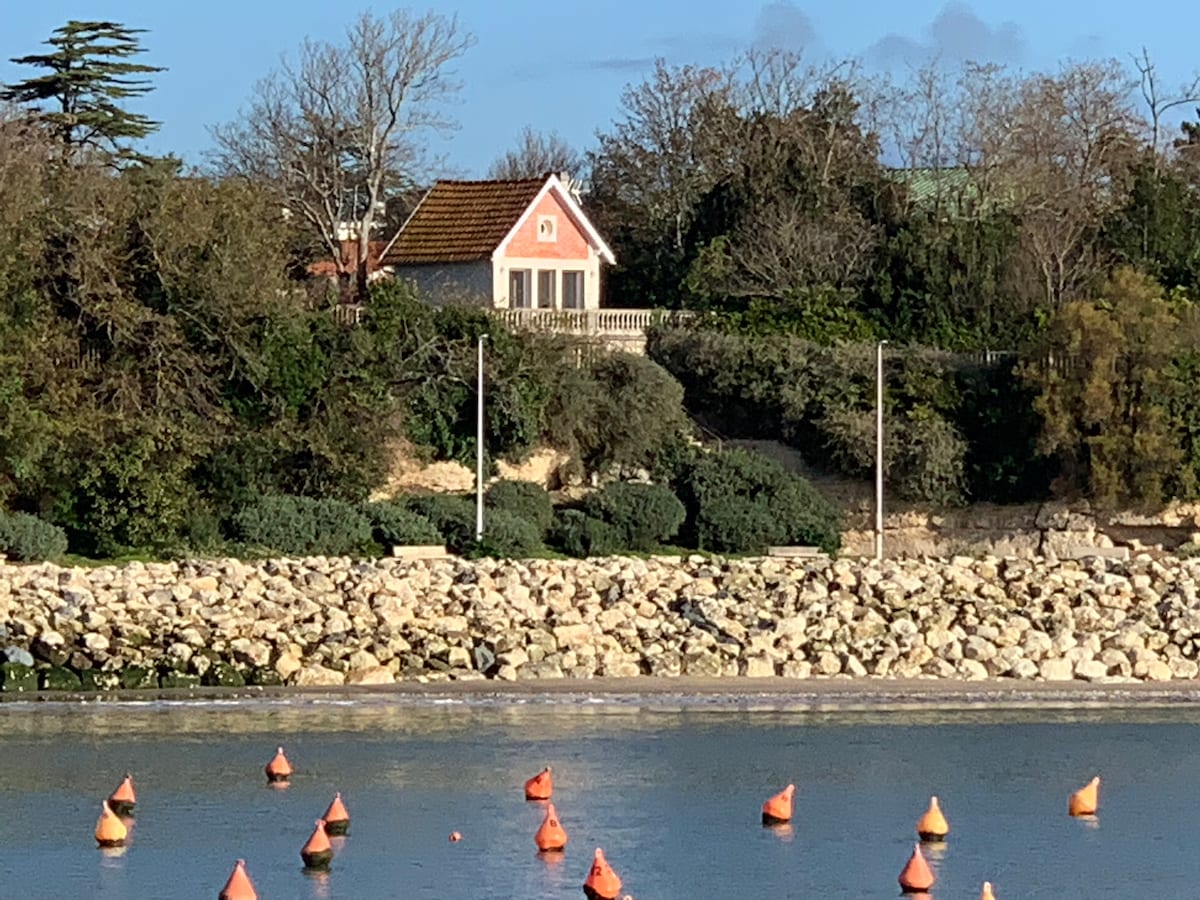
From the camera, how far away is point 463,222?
5509 centimetres

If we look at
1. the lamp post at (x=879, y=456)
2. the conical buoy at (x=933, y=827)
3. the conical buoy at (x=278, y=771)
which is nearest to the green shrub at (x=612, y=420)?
the lamp post at (x=879, y=456)

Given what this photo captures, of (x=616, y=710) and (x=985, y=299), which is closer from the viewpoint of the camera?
(x=616, y=710)

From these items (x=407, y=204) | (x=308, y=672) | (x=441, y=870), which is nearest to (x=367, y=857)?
(x=441, y=870)

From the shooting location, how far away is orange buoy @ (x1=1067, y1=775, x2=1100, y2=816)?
950 inches

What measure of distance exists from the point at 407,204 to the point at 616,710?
3667 centimetres

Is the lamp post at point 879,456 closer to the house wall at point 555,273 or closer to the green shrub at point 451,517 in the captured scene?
the green shrub at point 451,517

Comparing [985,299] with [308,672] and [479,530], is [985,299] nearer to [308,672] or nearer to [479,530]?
[479,530]

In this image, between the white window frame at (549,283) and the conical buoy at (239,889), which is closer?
the conical buoy at (239,889)

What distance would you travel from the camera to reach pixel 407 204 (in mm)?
65562

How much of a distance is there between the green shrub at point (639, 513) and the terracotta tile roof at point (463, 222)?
10.2 m

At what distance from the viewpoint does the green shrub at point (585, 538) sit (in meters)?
43.6

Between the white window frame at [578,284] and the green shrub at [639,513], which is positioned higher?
the white window frame at [578,284]

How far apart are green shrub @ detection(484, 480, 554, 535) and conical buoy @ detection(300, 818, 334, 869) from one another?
2304cm

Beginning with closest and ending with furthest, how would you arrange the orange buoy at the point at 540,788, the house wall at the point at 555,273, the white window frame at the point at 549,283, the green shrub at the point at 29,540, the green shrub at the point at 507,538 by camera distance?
the orange buoy at the point at 540,788
the green shrub at the point at 29,540
the green shrub at the point at 507,538
the house wall at the point at 555,273
the white window frame at the point at 549,283
